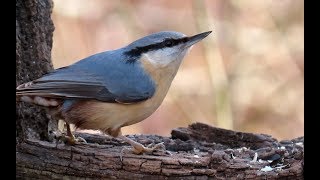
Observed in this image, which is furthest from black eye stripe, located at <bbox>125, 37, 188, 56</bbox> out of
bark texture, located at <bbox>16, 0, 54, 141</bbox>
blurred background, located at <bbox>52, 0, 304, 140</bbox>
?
blurred background, located at <bbox>52, 0, 304, 140</bbox>

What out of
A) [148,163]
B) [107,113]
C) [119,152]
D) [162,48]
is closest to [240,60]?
[162,48]

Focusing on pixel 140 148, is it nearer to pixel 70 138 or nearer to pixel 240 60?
pixel 70 138

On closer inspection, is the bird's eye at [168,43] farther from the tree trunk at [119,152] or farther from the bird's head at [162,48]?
the tree trunk at [119,152]

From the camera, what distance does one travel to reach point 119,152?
10.00 feet

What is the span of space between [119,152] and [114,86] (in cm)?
38

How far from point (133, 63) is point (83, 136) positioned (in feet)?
1.74

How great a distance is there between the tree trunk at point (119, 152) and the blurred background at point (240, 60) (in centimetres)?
196

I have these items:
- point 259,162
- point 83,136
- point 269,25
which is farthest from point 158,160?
point 269,25

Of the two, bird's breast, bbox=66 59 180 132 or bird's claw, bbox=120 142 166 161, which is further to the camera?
bird's breast, bbox=66 59 180 132

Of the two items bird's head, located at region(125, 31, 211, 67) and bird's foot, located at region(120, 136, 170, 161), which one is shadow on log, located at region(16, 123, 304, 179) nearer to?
bird's foot, located at region(120, 136, 170, 161)

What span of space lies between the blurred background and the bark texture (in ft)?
7.04

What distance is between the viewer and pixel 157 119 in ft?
20.1

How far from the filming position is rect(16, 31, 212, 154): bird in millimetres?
3117
